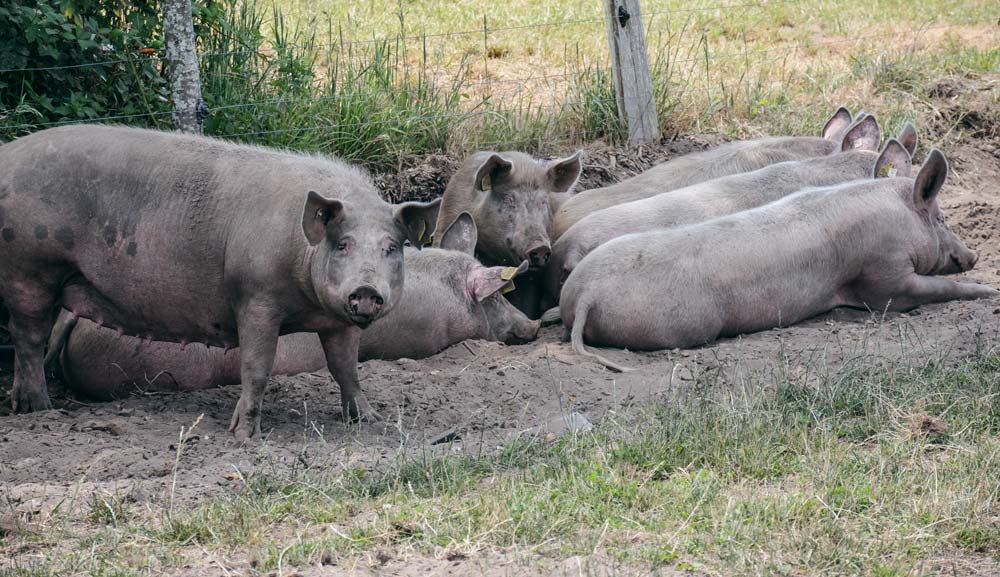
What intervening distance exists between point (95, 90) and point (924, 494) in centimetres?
569

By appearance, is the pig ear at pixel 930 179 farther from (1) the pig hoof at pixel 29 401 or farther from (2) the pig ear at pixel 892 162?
(1) the pig hoof at pixel 29 401

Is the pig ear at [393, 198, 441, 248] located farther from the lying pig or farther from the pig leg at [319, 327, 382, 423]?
the lying pig

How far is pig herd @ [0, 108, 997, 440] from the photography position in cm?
511

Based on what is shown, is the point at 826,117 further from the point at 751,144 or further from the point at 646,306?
the point at 646,306

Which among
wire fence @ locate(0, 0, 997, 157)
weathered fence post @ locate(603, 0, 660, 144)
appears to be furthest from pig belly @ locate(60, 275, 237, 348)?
weathered fence post @ locate(603, 0, 660, 144)

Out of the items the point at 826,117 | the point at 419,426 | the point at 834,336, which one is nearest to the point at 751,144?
the point at 826,117

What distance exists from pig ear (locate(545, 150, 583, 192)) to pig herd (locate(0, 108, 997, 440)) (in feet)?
0.07

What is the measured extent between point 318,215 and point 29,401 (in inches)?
72.8

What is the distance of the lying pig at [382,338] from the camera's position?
606 centimetres

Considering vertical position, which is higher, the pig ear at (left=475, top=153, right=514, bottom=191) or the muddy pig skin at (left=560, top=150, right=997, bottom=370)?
the pig ear at (left=475, top=153, right=514, bottom=191)

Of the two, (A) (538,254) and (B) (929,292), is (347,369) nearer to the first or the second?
(A) (538,254)

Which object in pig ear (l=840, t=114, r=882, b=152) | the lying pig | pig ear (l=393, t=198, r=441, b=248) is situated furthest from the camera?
pig ear (l=840, t=114, r=882, b=152)

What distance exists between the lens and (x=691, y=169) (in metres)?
8.28

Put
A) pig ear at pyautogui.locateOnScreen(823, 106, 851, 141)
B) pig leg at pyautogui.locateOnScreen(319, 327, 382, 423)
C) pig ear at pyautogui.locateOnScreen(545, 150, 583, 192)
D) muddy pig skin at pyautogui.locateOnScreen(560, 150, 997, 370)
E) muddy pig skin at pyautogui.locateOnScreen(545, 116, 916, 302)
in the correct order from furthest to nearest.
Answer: pig ear at pyautogui.locateOnScreen(823, 106, 851, 141), pig ear at pyautogui.locateOnScreen(545, 150, 583, 192), muddy pig skin at pyautogui.locateOnScreen(545, 116, 916, 302), muddy pig skin at pyautogui.locateOnScreen(560, 150, 997, 370), pig leg at pyautogui.locateOnScreen(319, 327, 382, 423)
